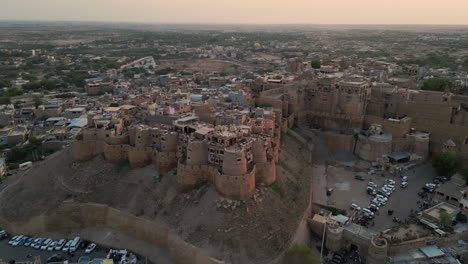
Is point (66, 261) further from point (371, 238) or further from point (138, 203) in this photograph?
point (371, 238)

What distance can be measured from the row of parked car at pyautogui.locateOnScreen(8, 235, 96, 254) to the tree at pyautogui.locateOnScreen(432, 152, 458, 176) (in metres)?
30.9

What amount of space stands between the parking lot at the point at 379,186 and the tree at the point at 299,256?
7.04m

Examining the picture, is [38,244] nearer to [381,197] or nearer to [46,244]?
[46,244]

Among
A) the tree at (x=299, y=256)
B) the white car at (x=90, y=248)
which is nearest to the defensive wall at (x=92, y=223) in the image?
the white car at (x=90, y=248)

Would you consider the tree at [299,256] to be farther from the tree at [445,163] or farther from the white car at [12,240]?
the white car at [12,240]

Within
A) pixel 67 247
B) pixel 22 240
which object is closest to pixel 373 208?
pixel 67 247

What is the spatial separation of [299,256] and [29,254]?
19.4 m

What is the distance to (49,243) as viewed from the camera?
28.8 meters

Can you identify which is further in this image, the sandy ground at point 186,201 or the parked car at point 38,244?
the parked car at point 38,244

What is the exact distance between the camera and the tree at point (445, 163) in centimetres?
3481

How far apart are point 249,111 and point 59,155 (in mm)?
19283

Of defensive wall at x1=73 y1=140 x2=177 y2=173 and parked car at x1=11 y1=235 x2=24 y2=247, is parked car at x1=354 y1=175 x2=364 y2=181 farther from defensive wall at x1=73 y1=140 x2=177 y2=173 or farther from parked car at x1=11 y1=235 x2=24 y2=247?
parked car at x1=11 y1=235 x2=24 y2=247

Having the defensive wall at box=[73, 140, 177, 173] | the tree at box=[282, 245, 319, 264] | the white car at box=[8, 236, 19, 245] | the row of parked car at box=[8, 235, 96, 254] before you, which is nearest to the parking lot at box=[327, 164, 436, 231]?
the tree at box=[282, 245, 319, 264]

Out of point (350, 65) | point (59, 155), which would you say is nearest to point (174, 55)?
point (350, 65)
